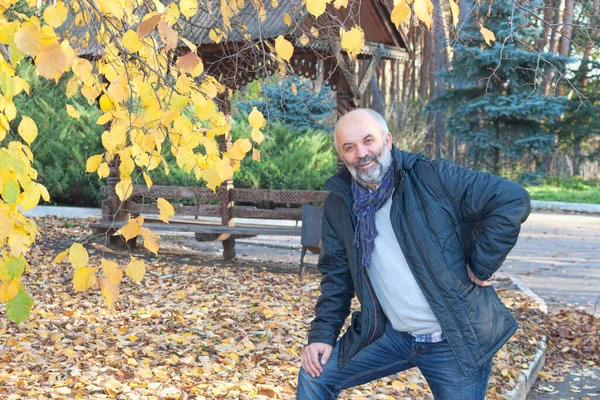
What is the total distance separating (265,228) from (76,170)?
7.35 metres

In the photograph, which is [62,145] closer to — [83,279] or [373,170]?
[83,279]

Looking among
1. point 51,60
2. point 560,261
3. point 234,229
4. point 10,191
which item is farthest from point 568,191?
point 51,60

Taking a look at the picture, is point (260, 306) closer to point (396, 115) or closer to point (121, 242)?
point (121, 242)

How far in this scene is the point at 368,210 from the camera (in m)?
2.74

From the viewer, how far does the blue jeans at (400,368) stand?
2695mm

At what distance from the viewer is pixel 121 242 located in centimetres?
1070

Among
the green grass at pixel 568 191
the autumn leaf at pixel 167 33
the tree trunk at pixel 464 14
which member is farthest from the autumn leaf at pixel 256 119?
the green grass at pixel 568 191

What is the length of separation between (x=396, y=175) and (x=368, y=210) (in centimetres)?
16

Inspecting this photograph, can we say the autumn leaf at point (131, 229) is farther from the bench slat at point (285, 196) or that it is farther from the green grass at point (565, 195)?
the green grass at point (565, 195)

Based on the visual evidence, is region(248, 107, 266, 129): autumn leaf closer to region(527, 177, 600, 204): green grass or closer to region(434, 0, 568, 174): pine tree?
region(434, 0, 568, 174): pine tree

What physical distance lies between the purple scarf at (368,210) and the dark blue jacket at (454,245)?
45 millimetres

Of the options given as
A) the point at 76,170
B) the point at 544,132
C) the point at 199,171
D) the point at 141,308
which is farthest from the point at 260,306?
the point at 544,132

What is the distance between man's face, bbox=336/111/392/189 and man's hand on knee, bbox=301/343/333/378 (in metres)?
0.64

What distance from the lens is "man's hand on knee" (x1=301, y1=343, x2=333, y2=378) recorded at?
9.29 feet
